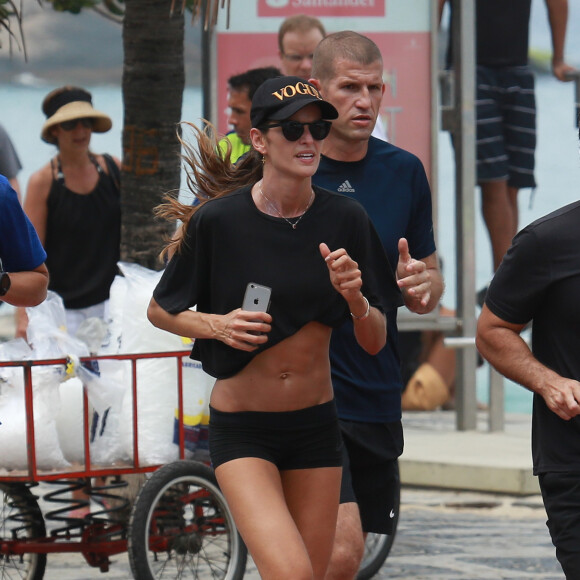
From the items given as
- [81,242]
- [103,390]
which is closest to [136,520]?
[103,390]

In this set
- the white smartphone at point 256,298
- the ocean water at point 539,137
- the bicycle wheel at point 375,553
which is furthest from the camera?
the ocean water at point 539,137

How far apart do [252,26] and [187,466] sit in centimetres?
478

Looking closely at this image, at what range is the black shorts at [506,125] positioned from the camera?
476 inches

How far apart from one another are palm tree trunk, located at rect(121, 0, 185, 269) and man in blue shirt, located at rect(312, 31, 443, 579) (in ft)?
8.26

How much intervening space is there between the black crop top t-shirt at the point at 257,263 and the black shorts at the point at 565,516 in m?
0.84

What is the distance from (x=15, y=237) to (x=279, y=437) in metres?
1.14

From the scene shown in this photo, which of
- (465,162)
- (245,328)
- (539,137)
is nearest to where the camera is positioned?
(245,328)

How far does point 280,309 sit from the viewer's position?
15.4 feet

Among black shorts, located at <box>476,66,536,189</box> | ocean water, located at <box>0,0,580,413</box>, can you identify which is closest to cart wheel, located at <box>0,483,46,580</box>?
black shorts, located at <box>476,66,536,189</box>

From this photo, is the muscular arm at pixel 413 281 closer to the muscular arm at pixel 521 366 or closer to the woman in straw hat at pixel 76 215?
the muscular arm at pixel 521 366

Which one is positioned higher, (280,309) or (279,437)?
(280,309)

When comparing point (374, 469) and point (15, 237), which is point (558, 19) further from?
point (15, 237)

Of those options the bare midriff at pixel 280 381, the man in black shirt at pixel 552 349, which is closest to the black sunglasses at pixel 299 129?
the bare midriff at pixel 280 381

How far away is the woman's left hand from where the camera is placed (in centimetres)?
445
